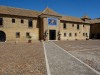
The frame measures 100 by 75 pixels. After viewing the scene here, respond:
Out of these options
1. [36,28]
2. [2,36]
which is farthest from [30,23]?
[2,36]

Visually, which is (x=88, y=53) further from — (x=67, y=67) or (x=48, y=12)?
(x=48, y=12)

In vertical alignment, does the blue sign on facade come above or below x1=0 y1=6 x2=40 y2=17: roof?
below

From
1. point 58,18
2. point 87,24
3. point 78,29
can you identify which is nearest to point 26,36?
point 58,18

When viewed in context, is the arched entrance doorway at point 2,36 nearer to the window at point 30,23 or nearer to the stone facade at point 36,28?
the stone facade at point 36,28

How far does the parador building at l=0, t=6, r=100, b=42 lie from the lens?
32469 mm

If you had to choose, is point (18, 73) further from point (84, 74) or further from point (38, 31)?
point (38, 31)

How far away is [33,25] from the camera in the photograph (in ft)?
119

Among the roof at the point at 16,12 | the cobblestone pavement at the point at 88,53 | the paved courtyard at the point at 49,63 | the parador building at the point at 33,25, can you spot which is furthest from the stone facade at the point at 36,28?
the paved courtyard at the point at 49,63

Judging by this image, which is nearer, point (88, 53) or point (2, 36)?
point (88, 53)

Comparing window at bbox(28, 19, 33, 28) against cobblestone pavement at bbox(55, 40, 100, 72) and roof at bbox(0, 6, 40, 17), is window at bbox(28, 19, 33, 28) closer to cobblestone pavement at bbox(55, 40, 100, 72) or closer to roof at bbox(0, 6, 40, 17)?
roof at bbox(0, 6, 40, 17)

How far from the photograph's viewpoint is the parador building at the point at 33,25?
32.5 m

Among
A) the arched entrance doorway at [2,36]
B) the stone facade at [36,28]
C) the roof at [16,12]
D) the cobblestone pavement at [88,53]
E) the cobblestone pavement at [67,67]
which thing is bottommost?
the cobblestone pavement at [67,67]

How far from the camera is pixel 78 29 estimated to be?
1853 inches

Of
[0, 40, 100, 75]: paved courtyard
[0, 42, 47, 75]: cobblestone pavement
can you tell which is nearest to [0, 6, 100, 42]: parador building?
[0, 40, 100, 75]: paved courtyard
